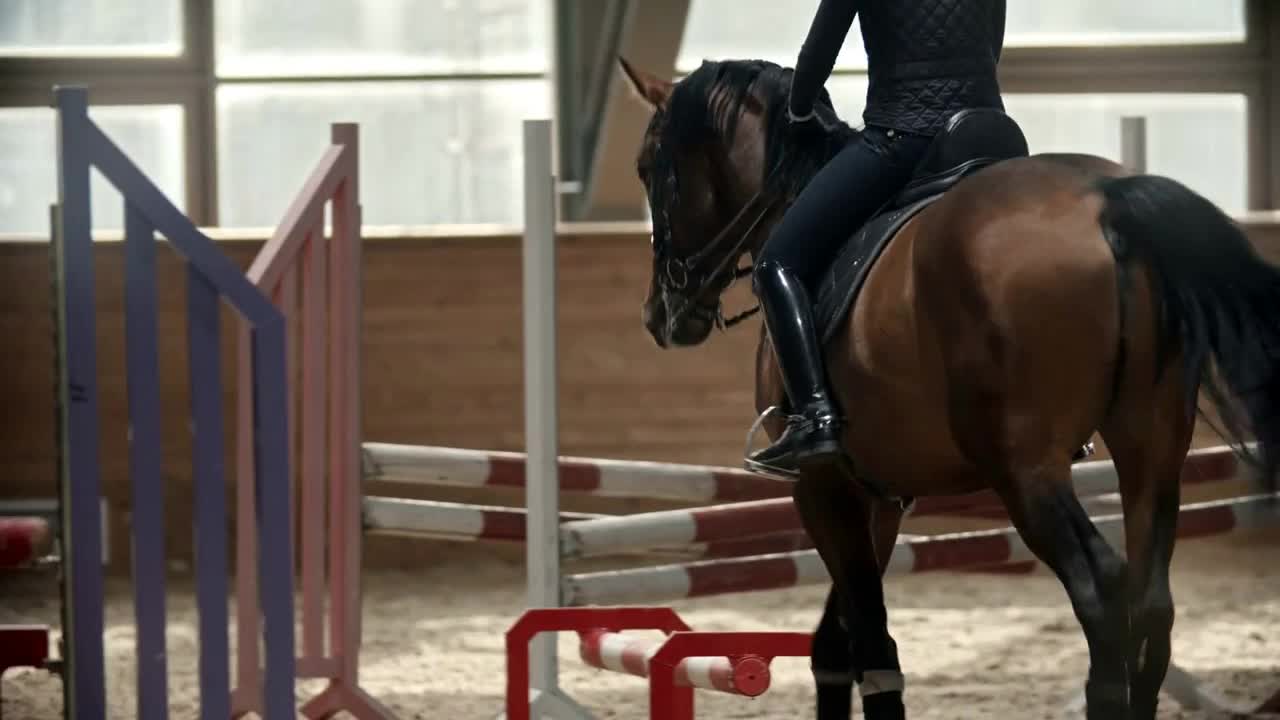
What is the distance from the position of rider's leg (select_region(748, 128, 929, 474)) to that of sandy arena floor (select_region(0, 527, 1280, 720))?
1573 millimetres

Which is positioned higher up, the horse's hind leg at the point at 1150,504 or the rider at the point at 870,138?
the rider at the point at 870,138

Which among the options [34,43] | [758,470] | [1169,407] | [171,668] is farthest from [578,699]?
[34,43]

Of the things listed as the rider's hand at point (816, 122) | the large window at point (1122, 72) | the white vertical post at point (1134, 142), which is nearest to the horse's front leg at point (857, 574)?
the rider's hand at point (816, 122)

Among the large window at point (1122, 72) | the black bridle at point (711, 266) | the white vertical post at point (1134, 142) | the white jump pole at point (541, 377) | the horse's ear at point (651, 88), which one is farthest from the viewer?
the large window at point (1122, 72)

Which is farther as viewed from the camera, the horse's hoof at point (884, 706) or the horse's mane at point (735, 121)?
the horse's mane at point (735, 121)

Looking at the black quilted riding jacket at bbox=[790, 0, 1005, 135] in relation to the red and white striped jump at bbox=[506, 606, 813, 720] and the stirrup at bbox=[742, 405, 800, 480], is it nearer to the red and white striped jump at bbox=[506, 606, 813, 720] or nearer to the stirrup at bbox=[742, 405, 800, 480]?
the stirrup at bbox=[742, 405, 800, 480]

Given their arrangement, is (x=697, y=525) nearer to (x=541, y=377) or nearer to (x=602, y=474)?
(x=602, y=474)

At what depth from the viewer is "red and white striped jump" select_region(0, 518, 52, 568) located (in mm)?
2666

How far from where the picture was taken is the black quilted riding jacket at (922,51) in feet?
9.04

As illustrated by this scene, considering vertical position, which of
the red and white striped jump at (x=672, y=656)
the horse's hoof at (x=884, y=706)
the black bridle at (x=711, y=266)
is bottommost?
the horse's hoof at (x=884, y=706)

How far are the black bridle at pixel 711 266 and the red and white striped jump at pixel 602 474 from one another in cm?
70

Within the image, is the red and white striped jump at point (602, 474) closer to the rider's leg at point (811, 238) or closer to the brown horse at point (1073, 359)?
the rider's leg at point (811, 238)

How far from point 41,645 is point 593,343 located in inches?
155

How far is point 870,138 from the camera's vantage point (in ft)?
9.22
